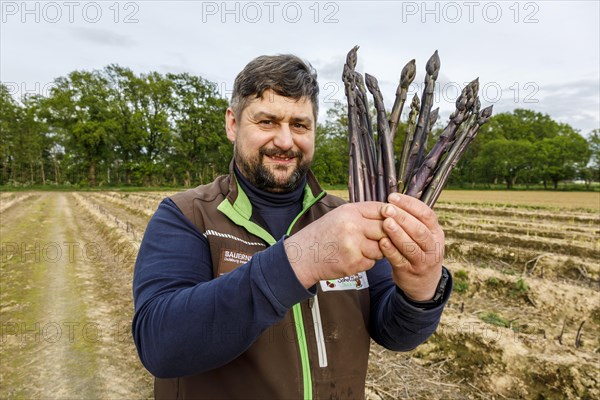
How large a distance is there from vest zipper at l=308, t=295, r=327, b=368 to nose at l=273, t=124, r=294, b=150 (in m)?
0.81

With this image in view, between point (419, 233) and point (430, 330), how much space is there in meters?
0.78

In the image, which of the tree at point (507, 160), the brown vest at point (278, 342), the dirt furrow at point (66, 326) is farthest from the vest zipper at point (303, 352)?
the tree at point (507, 160)

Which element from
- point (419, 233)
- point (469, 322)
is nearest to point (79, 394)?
point (419, 233)

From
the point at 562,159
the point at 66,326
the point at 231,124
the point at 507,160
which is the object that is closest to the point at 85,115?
the point at 66,326

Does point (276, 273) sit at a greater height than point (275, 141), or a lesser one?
lesser

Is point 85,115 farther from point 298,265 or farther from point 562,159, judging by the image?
point 562,159

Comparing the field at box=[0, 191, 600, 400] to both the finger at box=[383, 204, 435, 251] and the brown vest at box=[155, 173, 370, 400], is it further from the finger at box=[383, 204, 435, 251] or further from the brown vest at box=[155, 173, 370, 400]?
the finger at box=[383, 204, 435, 251]

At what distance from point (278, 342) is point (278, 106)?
1.16 meters

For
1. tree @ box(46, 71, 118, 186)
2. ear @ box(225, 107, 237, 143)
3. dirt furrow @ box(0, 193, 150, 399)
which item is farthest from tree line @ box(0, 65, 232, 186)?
ear @ box(225, 107, 237, 143)

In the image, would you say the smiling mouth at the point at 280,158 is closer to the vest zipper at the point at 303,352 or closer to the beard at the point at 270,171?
the beard at the point at 270,171

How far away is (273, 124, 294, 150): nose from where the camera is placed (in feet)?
6.04

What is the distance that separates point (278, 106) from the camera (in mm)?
1801

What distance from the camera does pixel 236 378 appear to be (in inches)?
62.9

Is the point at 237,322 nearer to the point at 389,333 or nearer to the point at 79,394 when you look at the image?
the point at 389,333
